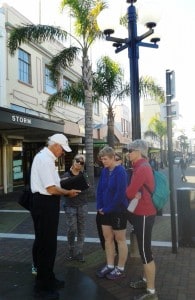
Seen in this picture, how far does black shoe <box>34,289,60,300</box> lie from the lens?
4.46 metres

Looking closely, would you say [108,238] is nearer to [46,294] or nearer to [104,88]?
[46,294]

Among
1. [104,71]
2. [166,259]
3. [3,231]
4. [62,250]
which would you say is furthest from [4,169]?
[166,259]

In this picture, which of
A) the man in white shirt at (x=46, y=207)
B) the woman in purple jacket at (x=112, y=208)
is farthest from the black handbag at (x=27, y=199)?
the woman in purple jacket at (x=112, y=208)

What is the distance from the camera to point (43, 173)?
14.7 feet

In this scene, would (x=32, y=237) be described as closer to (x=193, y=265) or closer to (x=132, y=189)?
(x=193, y=265)

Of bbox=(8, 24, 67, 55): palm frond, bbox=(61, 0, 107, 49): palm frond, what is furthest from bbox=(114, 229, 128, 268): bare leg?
bbox=(61, 0, 107, 49): palm frond

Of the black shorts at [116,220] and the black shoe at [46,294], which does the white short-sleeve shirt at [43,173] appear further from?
the black shoe at [46,294]

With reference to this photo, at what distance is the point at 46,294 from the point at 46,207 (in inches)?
39.9

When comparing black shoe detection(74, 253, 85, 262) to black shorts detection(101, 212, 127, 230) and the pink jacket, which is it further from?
the pink jacket

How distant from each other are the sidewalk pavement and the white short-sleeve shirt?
128cm

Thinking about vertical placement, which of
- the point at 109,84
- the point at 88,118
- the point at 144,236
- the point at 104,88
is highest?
the point at 109,84

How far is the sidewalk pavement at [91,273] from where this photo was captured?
15.2 feet

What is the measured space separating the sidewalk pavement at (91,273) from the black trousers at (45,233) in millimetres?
266

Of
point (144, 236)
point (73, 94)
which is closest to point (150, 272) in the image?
point (144, 236)
